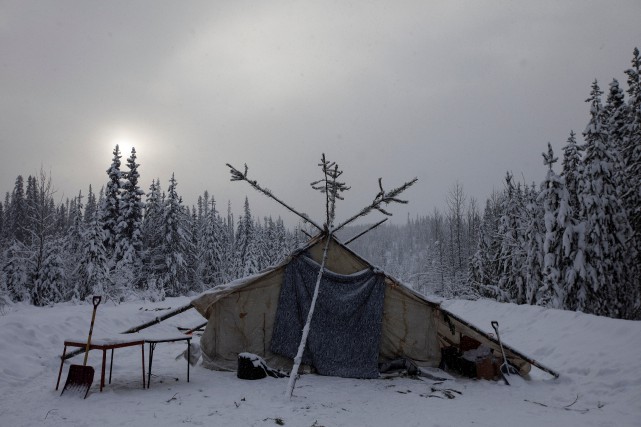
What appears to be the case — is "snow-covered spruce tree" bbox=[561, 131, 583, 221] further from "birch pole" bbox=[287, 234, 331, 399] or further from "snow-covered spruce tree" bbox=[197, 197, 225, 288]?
"snow-covered spruce tree" bbox=[197, 197, 225, 288]

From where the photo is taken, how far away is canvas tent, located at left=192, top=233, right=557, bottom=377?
8.87m

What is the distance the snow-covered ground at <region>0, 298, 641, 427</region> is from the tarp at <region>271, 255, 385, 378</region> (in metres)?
0.52

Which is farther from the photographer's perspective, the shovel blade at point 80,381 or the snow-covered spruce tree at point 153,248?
the snow-covered spruce tree at point 153,248

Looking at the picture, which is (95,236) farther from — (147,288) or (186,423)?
(186,423)

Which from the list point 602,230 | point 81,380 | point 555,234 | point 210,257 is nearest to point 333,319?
point 81,380

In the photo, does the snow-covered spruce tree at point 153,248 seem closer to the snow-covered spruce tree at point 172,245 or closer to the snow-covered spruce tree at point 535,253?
the snow-covered spruce tree at point 172,245

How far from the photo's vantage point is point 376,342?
29.3 ft

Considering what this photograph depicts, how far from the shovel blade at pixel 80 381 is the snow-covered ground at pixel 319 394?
0.13 metres

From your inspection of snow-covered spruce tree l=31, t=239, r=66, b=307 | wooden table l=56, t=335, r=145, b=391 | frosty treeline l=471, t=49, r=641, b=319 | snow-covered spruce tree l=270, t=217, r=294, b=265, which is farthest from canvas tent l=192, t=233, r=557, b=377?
snow-covered spruce tree l=270, t=217, r=294, b=265

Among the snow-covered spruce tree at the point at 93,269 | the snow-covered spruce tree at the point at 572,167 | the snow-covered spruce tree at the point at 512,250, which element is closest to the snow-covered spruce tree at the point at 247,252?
the snow-covered spruce tree at the point at 93,269

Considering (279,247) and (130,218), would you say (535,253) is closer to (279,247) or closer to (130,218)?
(130,218)

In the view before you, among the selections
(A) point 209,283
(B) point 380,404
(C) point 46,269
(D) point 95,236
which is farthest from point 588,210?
(A) point 209,283

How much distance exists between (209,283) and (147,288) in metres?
12.7

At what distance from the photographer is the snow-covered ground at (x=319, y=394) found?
17.9ft
